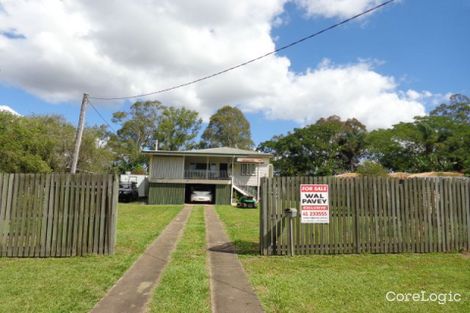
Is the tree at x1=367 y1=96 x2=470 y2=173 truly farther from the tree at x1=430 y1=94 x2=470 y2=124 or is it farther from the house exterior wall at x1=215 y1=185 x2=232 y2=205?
the house exterior wall at x1=215 y1=185 x2=232 y2=205

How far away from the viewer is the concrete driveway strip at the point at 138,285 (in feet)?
13.7

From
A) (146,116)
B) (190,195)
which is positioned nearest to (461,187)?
(190,195)

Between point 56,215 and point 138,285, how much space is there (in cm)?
316

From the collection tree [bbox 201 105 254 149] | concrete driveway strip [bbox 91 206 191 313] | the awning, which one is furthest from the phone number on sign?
tree [bbox 201 105 254 149]

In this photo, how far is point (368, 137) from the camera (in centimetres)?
4847

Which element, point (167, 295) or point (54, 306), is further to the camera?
point (167, 295)

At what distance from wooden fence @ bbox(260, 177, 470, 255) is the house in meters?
20.9

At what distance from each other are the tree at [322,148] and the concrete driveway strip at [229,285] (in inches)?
1670

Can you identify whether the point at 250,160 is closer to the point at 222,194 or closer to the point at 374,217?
the point at 222,194

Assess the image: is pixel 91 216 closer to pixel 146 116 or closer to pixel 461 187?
pixel 461 187

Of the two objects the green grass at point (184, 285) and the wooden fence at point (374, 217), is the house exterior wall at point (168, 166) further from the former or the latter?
the wooden fence at point (374, 217)

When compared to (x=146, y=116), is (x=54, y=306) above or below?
below

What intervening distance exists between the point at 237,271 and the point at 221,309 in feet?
6.17

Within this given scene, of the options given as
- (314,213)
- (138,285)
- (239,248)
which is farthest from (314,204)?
(138,285)
